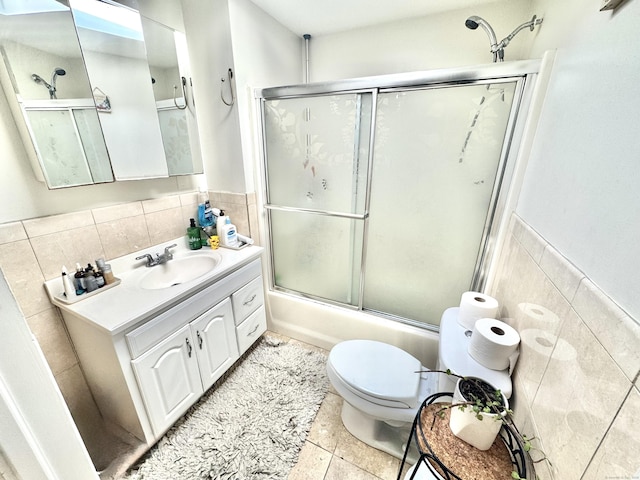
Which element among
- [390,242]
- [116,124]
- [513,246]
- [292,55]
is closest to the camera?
[513,246]

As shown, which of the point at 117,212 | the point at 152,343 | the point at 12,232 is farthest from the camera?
the point at 117,212

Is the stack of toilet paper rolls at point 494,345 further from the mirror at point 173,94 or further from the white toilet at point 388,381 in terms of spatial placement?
the mirror at point 173,94

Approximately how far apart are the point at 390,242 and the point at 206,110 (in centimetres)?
144

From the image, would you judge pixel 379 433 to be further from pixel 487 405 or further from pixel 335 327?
pixel 487 405

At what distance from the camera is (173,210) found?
158 cm

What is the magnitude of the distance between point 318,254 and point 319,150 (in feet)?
2.34

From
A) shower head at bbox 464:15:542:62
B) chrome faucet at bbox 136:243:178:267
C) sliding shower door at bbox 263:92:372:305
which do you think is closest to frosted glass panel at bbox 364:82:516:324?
sliding shower door at bbox 263:92:372:305

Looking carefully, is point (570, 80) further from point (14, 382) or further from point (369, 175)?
point (14, 382)

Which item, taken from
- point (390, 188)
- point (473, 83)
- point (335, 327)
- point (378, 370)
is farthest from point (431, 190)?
point (335, 327)

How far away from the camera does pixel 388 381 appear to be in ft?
3.79

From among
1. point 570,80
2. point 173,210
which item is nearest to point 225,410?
point 173,210

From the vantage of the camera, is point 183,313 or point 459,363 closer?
point 459,363

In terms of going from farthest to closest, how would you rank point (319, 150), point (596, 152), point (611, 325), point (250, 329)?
1. point (250, 329)
2. point (319, 150)
3. point (596, 152)
4. point (611, 325)

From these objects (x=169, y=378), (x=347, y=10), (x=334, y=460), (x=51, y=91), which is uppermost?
(x=347, y=10)
